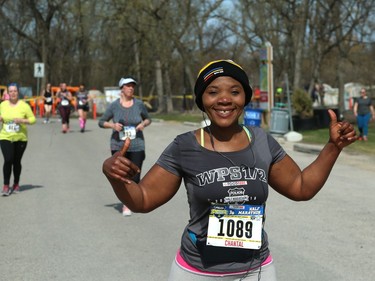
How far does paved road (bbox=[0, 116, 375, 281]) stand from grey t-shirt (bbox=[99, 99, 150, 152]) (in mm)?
971

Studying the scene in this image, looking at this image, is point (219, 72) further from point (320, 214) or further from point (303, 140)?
point (303, 140)

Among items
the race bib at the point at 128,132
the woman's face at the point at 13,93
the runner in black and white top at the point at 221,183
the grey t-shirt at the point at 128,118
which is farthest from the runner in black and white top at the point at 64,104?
the runner in black and white top at the point at 221,183

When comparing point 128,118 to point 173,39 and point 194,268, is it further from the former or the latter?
point 173,39

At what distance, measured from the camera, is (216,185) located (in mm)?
2768

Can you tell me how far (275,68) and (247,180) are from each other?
4291cm

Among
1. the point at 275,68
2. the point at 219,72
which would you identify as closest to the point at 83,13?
the point at 275,68

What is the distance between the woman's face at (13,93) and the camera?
960 cm

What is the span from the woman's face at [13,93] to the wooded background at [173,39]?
19034 millimetres

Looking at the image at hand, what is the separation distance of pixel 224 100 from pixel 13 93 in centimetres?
746

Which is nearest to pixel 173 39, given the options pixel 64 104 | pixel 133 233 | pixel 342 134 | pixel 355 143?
pixel 64 104

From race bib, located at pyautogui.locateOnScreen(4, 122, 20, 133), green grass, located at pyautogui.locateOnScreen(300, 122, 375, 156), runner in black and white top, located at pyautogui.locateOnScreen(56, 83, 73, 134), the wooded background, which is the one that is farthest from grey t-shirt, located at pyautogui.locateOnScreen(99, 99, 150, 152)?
the wooded background

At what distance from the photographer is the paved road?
551 cm

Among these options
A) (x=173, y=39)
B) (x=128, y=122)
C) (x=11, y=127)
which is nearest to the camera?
(x=128, y=122)

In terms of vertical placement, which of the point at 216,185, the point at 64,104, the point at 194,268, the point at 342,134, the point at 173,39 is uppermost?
the point at 173,39
